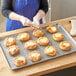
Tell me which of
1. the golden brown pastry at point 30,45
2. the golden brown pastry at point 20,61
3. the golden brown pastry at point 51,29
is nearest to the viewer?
the golden brown pastry at point 20,61

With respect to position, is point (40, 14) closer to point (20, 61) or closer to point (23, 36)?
point (23, 36)

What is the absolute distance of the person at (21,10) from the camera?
1347 mm

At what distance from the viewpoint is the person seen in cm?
135

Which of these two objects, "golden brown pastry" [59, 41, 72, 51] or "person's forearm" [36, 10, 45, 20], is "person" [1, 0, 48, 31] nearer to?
"person's forearm" [36, 10, 45, 20]

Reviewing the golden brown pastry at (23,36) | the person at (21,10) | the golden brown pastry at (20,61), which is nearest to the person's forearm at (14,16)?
the person at (21,10)

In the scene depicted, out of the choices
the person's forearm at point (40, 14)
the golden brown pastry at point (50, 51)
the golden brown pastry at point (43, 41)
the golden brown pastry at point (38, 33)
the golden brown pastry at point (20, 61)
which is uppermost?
the person's forearm at point (40, 14)

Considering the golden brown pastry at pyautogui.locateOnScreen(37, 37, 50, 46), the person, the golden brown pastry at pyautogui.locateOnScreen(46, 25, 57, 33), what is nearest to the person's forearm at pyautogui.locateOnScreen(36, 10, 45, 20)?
the person

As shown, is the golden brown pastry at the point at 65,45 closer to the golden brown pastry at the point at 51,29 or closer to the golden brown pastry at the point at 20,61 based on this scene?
the golden brown pastry at the point at 51,29

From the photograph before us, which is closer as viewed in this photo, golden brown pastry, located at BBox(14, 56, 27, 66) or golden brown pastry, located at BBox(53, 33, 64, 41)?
golden brown pastry, located at BBox(14, 56, 27, 66)

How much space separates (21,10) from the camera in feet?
4.60

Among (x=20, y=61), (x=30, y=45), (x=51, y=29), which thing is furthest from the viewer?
(x=51, y=29)

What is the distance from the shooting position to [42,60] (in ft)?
3.60

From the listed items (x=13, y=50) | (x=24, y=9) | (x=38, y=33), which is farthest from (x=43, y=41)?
(x=24, y=9)

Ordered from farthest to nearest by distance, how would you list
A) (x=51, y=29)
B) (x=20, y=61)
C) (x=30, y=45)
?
(x=51, y=29)
(x=30, y=45)
(x=20, y=61)
